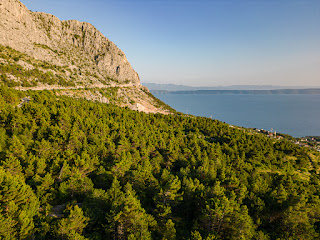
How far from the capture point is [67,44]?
14675cm

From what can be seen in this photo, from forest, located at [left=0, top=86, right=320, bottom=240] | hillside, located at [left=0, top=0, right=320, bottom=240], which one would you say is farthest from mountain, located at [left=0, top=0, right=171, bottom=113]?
forest, located at [left=0, top=86, right=320, bottom=240]

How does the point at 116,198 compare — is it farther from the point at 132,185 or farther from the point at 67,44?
the point at 67,44

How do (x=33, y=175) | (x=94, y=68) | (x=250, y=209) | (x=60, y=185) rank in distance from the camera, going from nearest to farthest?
(x=60, y=185) → (x=33, y=175) → (x=250, y=209) → (x=94, y=68)

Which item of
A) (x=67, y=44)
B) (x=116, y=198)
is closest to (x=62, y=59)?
(x=67, y=44)

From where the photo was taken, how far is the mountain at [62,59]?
9131 cm

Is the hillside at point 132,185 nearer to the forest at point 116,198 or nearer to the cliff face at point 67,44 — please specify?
the forest at point 116,198

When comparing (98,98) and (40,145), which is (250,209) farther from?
(98,98)

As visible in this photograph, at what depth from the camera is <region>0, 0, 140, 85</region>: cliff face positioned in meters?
106

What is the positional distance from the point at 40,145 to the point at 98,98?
92.7 m

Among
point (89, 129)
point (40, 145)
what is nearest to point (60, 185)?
point (40, 145)

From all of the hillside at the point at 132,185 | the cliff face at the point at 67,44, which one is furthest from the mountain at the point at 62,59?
the hillside at the point at 132,185

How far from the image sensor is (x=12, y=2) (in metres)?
106

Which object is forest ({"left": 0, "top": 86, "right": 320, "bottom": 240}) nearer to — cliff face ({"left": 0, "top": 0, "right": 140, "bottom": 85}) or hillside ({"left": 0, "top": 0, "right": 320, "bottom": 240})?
hillside ({"left": 0, "top": 0, "right": 320, "bottom": 240})

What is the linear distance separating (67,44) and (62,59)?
1158 inches
